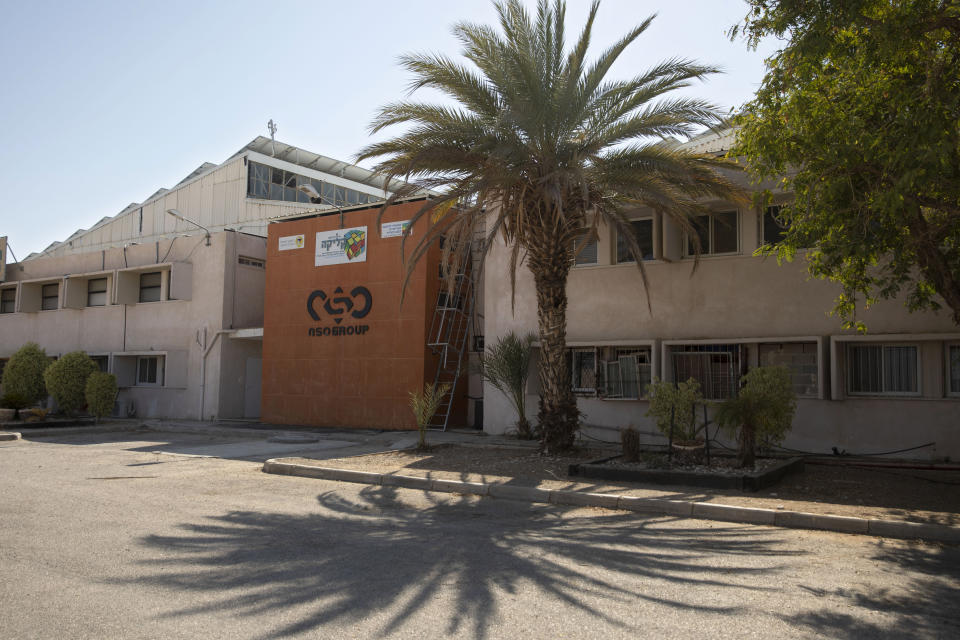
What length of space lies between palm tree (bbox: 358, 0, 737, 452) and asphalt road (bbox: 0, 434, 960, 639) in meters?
5.02

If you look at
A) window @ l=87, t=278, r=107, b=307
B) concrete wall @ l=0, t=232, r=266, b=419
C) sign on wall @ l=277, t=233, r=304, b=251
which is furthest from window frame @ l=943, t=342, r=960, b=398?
window @ l=87, t=278, r=107, b=307

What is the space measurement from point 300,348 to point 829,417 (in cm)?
1513

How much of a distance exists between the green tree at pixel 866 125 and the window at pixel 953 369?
146 inches

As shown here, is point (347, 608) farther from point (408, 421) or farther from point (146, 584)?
point (408, 421)

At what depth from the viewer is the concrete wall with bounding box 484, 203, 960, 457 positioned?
13.3 metres

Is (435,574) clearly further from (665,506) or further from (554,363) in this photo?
(554,363)

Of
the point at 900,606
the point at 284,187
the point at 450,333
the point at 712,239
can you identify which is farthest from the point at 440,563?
the point at 284,187

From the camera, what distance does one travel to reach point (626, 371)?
16484 millimetres

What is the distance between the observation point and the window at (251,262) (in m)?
26.0

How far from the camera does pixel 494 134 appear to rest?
514 inches

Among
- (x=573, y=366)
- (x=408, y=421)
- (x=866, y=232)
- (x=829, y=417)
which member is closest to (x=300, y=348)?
(x=408, y=421)

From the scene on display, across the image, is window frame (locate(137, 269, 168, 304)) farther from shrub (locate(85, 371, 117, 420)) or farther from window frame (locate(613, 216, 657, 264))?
window frame (locate(613, 216, 657, 264))

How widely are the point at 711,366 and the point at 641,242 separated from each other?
10.8 ft

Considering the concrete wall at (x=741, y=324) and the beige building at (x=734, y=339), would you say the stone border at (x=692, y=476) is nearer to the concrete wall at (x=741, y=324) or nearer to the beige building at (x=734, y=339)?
the concrete wall at (x=741, y=324)
